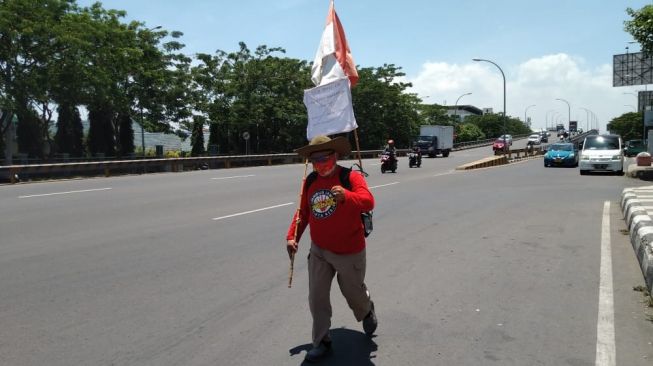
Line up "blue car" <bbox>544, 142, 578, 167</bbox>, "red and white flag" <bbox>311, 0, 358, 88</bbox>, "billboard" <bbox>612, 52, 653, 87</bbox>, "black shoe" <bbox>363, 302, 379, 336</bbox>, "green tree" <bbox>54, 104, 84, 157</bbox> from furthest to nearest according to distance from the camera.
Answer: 1. "billboard" <bbox>612, 52, 653, 87</bbox>
2. "green tree" <bbox>54, 104, 84, 157</bbox>
3. "blue car" <bbox>544, 142, 578, 167</bbox>
4. "red and white flag" <bbox>311, 0, 358, 88</bbox>
5. "black shoe" <bbox>363, 302, 379, 336</bbox>

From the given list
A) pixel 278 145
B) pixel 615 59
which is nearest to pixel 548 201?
pixel 278 145

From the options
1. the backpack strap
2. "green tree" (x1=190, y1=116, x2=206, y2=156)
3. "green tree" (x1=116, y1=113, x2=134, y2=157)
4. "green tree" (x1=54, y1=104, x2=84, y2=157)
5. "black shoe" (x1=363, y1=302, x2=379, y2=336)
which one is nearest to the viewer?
the backpack strap

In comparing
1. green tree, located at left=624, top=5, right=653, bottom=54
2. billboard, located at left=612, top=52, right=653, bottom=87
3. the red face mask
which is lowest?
the red face mask

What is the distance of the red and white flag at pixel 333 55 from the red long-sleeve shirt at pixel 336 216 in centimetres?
125

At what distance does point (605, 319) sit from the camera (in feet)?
16.0

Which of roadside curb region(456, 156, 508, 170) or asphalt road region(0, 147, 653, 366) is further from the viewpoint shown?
roadside curb region(456, 156, 508, 170)

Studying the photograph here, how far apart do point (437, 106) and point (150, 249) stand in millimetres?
80585

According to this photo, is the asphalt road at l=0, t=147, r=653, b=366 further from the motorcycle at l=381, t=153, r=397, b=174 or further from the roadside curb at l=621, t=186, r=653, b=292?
the motorcycle at l=381, t=153, r=397, b=174

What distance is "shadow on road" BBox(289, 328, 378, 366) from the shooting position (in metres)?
4.02

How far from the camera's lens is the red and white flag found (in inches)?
194

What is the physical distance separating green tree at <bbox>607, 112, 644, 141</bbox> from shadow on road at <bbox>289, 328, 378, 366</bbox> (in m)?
107

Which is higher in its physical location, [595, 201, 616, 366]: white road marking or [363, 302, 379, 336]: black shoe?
[363, 302, 379, 336]: black shoe

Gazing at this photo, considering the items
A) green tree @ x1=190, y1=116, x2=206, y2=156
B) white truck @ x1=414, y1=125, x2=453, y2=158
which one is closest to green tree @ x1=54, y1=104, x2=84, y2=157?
green tree @ x1=190, y1=116, x2=206, y2=156

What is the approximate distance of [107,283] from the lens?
6.00 metres
